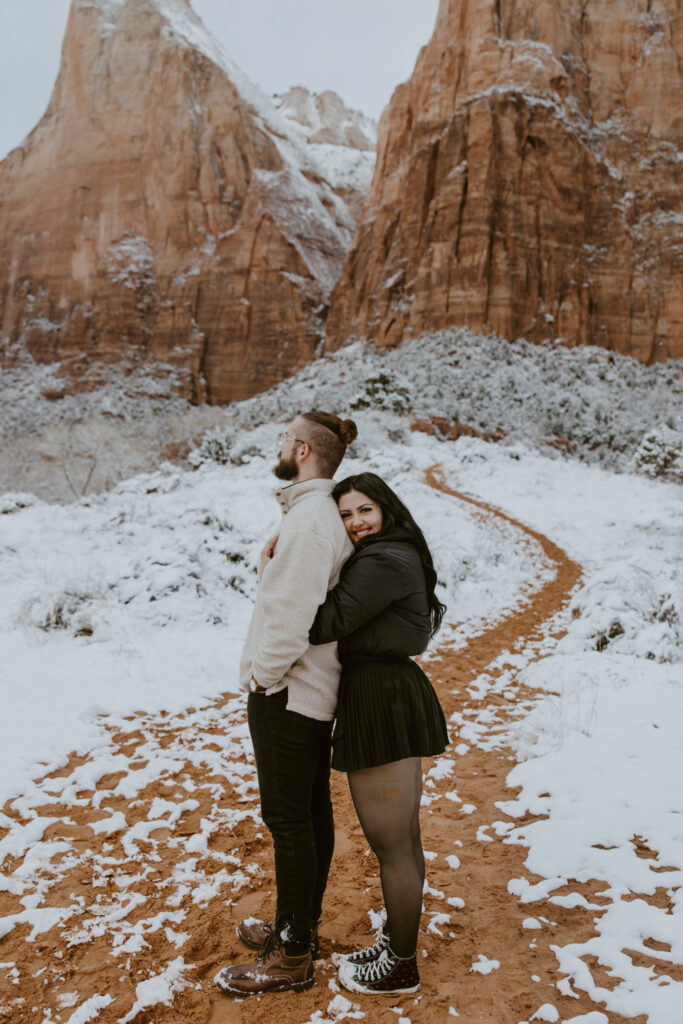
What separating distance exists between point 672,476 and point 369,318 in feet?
99.5

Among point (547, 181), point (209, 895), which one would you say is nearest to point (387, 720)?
point (209, 895)

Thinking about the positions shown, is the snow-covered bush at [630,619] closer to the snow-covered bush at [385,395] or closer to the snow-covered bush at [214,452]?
the snow-covered bush at [214,452]

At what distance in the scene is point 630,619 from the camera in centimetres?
589

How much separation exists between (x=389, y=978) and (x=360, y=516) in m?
1.67

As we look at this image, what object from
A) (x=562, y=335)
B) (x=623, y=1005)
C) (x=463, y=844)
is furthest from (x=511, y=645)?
(x=562, y=335)

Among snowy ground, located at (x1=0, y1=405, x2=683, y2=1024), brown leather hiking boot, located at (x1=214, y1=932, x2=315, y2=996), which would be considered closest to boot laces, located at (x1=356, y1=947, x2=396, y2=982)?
brown leather hiking boot, located at (x1=214, y1=932, x2=315, y2=996)

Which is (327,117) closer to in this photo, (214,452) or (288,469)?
(214,452)

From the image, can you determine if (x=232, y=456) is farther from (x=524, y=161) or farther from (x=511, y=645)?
(x=524, y=161)

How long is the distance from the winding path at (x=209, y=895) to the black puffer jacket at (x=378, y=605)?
49.4 inches

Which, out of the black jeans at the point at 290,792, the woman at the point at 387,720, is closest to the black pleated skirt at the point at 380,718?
the woman at the point at 387,720

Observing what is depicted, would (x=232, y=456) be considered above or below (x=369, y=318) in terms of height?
below

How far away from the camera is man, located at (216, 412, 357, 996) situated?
80.7 inches

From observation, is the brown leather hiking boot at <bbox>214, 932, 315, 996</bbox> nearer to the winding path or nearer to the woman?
the winding path

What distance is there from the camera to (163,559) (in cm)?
762
